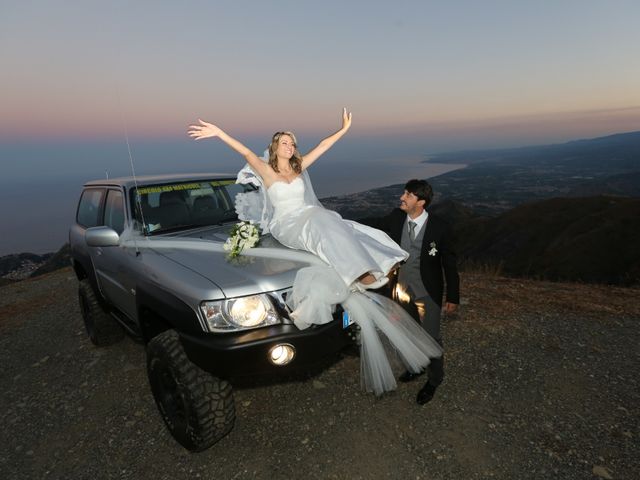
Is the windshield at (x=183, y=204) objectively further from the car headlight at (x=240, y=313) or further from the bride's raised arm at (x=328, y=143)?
the car headlight at (x=240, y=313)

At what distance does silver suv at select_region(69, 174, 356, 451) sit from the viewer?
7.50ft

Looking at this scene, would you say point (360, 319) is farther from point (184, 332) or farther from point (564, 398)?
point (564, 398)

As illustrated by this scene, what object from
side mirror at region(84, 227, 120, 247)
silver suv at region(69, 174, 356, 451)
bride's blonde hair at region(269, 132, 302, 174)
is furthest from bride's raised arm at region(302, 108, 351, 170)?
side mirror at region(84, 227, 120, 247)

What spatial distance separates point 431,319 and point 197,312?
192cm

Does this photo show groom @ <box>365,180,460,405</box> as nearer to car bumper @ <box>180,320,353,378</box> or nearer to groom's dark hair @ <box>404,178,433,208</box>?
groom's dark hair @ <box>404,178,433,208</box>

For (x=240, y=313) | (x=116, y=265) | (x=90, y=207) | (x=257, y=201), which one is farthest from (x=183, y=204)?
(x=240, y=313)

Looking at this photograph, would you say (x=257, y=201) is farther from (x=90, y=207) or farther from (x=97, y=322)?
(x=97, y=322)

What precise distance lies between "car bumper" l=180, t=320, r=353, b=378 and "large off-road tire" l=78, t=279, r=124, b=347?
2.88 metres


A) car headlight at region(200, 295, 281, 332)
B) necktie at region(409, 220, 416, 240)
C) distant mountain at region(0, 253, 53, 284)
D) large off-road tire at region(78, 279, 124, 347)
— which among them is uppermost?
necktie at region(409, 220, 416, 240)

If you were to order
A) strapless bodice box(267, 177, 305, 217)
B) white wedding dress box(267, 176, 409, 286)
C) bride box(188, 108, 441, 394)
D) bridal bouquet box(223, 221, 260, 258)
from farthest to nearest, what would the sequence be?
strapless bodice box(267, 177, 305, 217) < bridal bouquet box(223, 221, 260, 258) < white wedding dress box(267, 176, 409, 286) < bride box(188, 108, 441, 394)

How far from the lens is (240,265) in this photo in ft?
8.68

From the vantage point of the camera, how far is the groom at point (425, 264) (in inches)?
118

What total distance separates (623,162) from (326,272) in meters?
193

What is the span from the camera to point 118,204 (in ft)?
13.0
